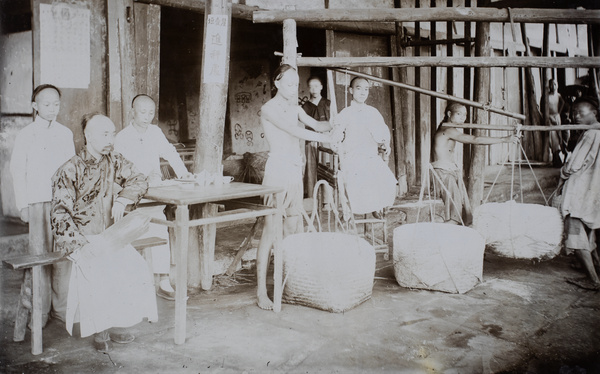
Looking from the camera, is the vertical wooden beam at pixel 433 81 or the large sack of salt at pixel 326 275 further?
the vertical wooden beam at pixel 433 81

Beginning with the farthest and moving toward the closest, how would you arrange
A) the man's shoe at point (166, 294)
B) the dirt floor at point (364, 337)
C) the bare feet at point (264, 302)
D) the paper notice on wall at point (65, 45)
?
the man's shoe at point (166, 294)
the paper notice on wall at point (65, 45)
the bare feet at point (264, 302)
the dirt floor at point (364, 337)

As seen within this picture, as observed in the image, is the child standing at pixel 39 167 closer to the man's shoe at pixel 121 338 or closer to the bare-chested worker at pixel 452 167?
the man's shoe at pixel 121 338

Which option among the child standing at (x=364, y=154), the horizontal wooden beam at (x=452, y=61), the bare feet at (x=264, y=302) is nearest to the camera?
the bare feet at (x=264, y=302)

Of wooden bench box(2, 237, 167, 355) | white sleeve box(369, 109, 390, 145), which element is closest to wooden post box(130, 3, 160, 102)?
wooden bench box(2, 237, 167, 355)

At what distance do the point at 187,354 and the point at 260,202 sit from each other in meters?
1.71

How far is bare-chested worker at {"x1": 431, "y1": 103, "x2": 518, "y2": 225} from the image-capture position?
6031mm

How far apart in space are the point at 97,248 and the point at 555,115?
11551 mm

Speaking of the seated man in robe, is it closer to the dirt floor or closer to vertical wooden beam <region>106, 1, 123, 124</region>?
the dirt floor

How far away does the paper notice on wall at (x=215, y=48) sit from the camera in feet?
16.2

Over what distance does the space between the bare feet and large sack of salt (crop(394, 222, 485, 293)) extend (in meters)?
1.38

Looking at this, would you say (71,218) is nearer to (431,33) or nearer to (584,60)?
(584,60)

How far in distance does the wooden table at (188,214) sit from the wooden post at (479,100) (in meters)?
3.11

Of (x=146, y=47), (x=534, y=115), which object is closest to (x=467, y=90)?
(x=534, y=115)

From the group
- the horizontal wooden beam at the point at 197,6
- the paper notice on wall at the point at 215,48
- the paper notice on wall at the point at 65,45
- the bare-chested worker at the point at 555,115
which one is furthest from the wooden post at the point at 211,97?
the bare-chested worker at the point at 555,115
